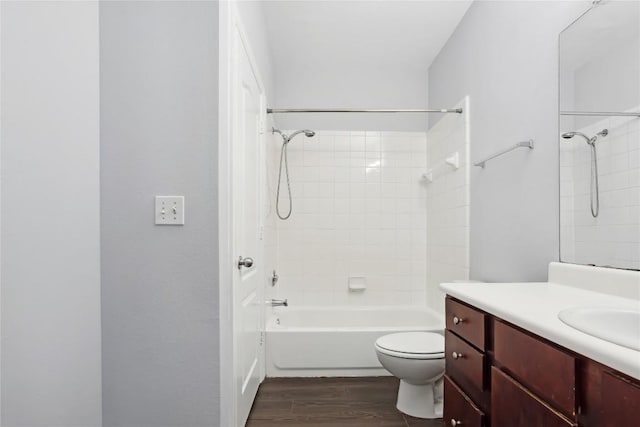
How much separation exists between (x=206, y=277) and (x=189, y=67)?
82 cm

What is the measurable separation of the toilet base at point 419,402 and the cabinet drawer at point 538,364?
3.76 feet

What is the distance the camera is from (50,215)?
1.40m

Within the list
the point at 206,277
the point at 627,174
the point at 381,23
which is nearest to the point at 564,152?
the point at 627,174

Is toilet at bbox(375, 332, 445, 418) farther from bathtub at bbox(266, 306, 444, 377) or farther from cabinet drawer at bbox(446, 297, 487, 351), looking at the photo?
cabinet drawer at bbox(446, 297, 487, 351)

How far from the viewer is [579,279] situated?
154cm

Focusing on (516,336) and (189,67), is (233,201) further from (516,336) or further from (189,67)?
(516,336)

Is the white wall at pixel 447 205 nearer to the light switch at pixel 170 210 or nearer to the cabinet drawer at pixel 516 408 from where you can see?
the cabinet drawer at pixel 516 408

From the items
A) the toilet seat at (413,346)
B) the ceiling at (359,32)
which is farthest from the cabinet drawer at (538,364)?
the ceiling at (359,32)

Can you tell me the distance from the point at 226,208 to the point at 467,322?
39.0 inches

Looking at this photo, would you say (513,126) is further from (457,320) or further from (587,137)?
(457,320)

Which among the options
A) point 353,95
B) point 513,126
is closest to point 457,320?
point 513,126

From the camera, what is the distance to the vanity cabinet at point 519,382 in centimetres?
80

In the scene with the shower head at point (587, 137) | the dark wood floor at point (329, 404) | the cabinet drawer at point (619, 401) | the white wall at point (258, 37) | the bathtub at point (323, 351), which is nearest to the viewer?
the cabinet drawer at point (619, 401)

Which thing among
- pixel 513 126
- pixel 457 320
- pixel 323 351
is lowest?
pixel 323 351
